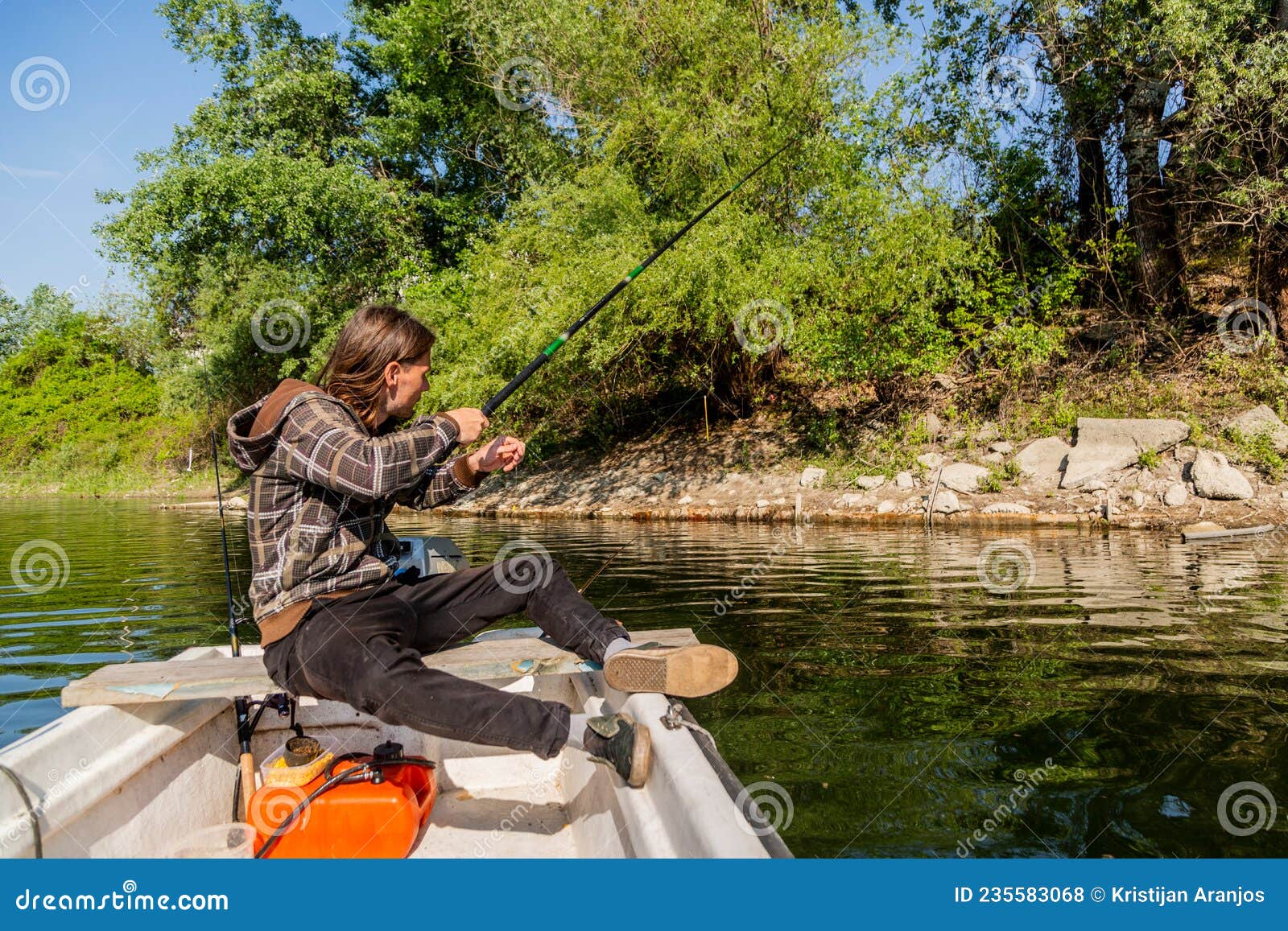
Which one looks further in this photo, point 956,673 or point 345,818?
point 956,673

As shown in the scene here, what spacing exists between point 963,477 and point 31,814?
15.0 meters

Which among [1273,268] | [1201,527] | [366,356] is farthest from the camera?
[1273,268]

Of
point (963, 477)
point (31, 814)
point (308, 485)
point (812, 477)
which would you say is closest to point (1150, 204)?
point (963, 477)

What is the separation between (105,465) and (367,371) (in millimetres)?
41943

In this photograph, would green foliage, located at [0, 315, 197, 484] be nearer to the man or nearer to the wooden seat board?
the wooden seat board

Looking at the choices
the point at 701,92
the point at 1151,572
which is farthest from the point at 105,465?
the point at 1151,572

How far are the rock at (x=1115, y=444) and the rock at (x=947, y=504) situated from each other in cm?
169

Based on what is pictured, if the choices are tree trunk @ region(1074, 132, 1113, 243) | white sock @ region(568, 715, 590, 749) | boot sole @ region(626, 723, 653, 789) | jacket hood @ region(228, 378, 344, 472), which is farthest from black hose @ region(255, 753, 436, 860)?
tree trunk @ region(1074, 132, 1113, 243)

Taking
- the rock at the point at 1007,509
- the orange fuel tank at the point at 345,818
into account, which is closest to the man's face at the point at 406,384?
the orange fuel tank at the point at 345,818

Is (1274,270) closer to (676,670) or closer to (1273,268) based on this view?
(1273,268)

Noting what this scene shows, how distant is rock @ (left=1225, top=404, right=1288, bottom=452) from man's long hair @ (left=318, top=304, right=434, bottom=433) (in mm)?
14947

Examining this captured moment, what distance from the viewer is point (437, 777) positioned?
3.80 m

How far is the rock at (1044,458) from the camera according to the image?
1507cm

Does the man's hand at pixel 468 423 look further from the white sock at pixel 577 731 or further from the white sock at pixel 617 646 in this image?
the white sock at pixel 577 731
